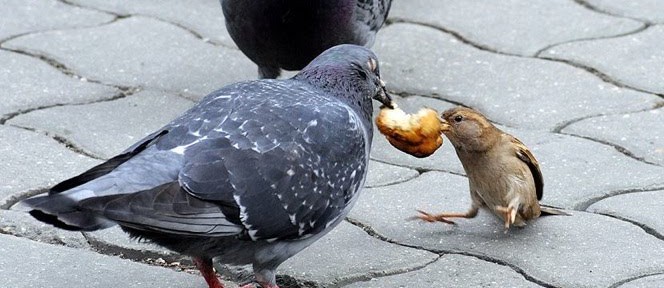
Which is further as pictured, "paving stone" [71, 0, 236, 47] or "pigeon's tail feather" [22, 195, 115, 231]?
"paving stone" [71, 0, 236, 47]

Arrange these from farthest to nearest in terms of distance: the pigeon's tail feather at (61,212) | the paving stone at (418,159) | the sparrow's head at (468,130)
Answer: the paving stone at (418,159), the sparrow's head at (468,130), the pigeon's tail feather at (61,212)

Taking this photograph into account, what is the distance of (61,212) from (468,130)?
4.38 feet

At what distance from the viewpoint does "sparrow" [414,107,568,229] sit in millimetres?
3754

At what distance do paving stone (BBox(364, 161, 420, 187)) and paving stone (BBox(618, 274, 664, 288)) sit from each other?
88 cm

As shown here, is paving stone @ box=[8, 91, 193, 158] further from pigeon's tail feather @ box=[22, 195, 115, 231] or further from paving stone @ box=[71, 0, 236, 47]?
pigeon's tail feather @ box=[22, 195, 115, 231]

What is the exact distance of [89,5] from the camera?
217 inches

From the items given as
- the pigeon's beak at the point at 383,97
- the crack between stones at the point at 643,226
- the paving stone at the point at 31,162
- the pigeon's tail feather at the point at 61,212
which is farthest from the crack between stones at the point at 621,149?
the pigeon's tail feather at the point at 61,212

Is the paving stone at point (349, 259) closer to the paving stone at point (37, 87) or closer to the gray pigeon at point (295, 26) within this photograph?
the gray pigeon at point (295, 26)

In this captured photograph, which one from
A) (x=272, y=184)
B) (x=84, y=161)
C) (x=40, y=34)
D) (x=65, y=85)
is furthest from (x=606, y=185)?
(x=40, y=34)

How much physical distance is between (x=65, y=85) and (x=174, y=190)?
1876 millimetres

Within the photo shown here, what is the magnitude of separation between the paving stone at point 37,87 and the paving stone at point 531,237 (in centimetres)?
121

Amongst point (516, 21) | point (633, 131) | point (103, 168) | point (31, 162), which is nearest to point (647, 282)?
point (633, 131)

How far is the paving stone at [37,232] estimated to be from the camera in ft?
12.1

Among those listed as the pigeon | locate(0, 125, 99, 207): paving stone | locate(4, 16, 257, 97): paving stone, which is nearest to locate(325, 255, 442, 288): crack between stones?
the pigeon
